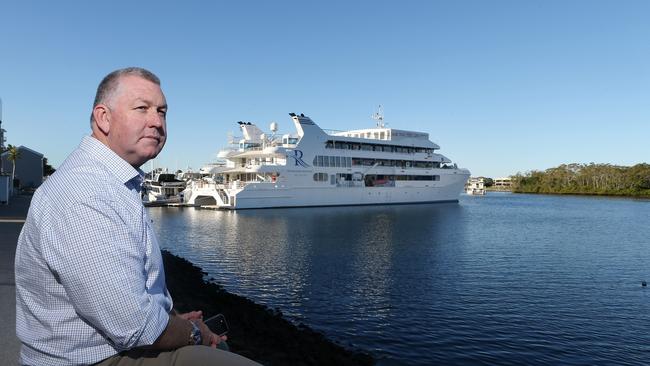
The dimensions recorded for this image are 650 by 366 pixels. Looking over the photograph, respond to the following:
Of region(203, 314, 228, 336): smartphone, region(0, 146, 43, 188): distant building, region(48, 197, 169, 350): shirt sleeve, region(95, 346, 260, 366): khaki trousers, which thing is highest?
region(0, 146, 43, 188): distant building

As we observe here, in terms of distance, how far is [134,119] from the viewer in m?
1.85

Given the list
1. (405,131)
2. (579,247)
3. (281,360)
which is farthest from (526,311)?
(405,131)

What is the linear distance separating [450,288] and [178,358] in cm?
1259

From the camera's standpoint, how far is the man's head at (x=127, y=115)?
185 centimetres

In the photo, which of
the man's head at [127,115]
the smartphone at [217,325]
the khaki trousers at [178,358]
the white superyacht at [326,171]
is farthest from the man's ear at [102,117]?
the white superyacht at [326,171]

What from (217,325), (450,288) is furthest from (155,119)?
(450,288)

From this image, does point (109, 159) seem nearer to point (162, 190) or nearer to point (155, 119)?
point (155, 119)

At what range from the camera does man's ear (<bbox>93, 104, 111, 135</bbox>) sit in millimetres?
1845

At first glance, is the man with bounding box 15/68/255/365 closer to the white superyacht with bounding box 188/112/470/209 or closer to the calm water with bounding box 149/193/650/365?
the calm water with bounding box 149/193/650/365

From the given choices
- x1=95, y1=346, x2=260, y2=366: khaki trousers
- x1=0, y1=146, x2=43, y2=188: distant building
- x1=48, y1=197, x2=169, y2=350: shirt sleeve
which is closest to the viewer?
A: x1=48, y1=197, x2=169, y2=350: shirt sleeve

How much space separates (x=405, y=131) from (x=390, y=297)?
48.2m

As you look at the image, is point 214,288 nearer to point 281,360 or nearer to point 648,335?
point 281,360

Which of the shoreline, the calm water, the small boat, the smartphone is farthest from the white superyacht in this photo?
the smartphone

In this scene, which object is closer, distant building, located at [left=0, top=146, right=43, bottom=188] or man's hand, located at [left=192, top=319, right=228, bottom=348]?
man's hand, located at [left=192, top=319, right=228, bottom=348]
